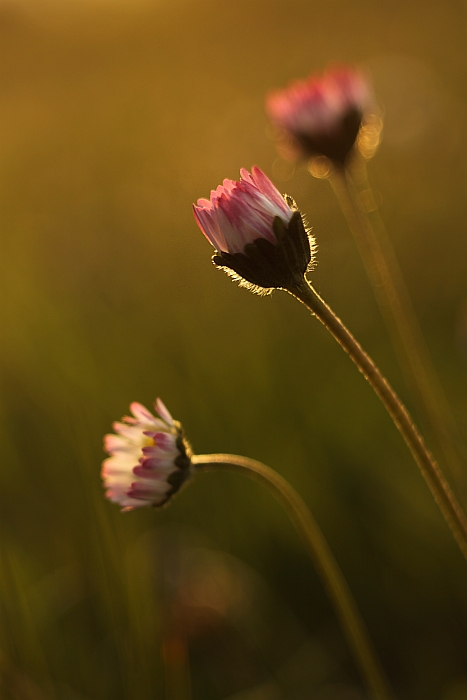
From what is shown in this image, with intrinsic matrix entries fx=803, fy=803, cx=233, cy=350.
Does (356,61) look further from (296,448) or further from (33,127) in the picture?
(296,448)

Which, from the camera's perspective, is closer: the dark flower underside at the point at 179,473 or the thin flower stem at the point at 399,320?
the dark flower underside at the point at 179,473

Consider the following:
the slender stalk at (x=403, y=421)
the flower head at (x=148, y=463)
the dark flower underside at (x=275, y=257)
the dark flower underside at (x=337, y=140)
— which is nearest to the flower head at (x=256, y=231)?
the dark flower underside at (x=275, y=257)

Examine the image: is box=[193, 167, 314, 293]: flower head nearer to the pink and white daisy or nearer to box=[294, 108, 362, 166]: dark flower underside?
the pink and white daisy

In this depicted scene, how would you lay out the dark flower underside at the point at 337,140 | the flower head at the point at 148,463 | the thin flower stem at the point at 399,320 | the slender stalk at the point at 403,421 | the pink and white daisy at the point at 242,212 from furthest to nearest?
1. the dark flower underside at the point at 337,140
2. the thin flower stem at the point at 399,320
3. the flower head at the point at 148,463
4. the pink and white daisy at the point at 242,212
5. the slender stalk at the point at 403,421

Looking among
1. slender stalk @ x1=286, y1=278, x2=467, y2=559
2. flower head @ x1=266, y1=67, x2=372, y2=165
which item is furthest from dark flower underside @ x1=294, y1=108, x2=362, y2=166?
slender stalk @ x1=286, y1=278, x2=467, y2=559

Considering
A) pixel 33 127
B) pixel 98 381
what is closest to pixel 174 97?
pixel 33 127

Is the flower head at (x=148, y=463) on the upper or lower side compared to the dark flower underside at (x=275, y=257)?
lower

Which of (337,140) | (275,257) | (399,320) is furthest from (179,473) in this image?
(337,140)

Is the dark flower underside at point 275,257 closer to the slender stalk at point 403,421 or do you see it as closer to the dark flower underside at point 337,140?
the slender stalk at point 403,421
